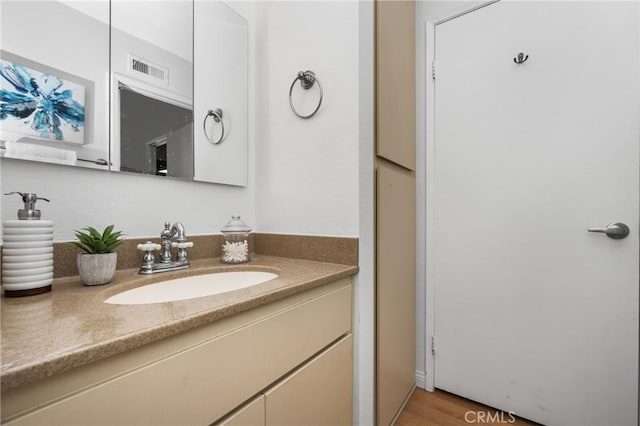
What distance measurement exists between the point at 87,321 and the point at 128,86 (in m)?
0.80

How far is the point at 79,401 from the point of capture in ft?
1.32

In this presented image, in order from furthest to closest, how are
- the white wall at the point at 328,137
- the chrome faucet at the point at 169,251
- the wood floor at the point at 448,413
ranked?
the wood floor at the point at 448,413
the white wall at the point at 328,137
the chrome faucet at the point at 169,251

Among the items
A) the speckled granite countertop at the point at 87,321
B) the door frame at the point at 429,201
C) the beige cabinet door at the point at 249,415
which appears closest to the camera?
the speckled granite countertop at the point at 87,321

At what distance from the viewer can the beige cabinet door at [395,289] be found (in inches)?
45.9

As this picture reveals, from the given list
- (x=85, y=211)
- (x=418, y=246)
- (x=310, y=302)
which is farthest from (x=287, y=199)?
(x=418, y=246)

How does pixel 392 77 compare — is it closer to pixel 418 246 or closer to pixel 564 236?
pixel 418 246

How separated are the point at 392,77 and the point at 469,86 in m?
0.51

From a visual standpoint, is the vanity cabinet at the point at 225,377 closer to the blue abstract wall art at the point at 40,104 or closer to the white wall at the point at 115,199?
the white wall at the point at 115,199

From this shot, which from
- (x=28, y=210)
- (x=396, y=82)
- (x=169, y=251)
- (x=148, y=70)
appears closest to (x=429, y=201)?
(x=396, y=82)

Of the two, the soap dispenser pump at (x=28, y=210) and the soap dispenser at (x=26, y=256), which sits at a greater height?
the soap dispenser pump at (x=28, y=210)

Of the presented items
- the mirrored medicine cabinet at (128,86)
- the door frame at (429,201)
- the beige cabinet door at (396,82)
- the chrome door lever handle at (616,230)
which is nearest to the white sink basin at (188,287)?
the mirrored medicine cabinet at (128,86)

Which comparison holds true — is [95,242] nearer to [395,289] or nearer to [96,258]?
[96,258]

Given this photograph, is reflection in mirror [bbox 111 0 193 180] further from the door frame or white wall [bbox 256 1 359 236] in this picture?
the door frame
